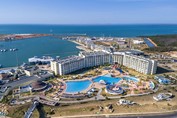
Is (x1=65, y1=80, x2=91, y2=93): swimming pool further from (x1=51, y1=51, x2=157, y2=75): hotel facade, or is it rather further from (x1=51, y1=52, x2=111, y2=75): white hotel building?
(x1=51, y1=51, x2=157, y2=75): hotel facade

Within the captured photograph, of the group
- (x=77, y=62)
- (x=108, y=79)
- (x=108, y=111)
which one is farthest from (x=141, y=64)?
(x=108, y=111)

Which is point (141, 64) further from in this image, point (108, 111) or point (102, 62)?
point (108, 111)

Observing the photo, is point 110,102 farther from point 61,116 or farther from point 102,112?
point 61,116

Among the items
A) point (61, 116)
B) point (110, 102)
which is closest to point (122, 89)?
point (110, 102)

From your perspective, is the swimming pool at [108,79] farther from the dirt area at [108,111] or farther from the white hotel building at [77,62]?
the dirt area at [108,111]

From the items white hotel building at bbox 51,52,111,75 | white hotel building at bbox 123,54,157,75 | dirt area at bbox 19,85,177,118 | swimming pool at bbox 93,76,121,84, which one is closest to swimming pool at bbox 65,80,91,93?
swimming pool at bbox 93,76,121,84

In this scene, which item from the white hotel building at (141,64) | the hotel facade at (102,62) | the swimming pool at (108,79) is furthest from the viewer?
the hotel facade at (102,62)

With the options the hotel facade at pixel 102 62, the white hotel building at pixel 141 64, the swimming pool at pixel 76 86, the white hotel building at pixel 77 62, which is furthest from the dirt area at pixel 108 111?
the white hotel building at pixel 77 62
